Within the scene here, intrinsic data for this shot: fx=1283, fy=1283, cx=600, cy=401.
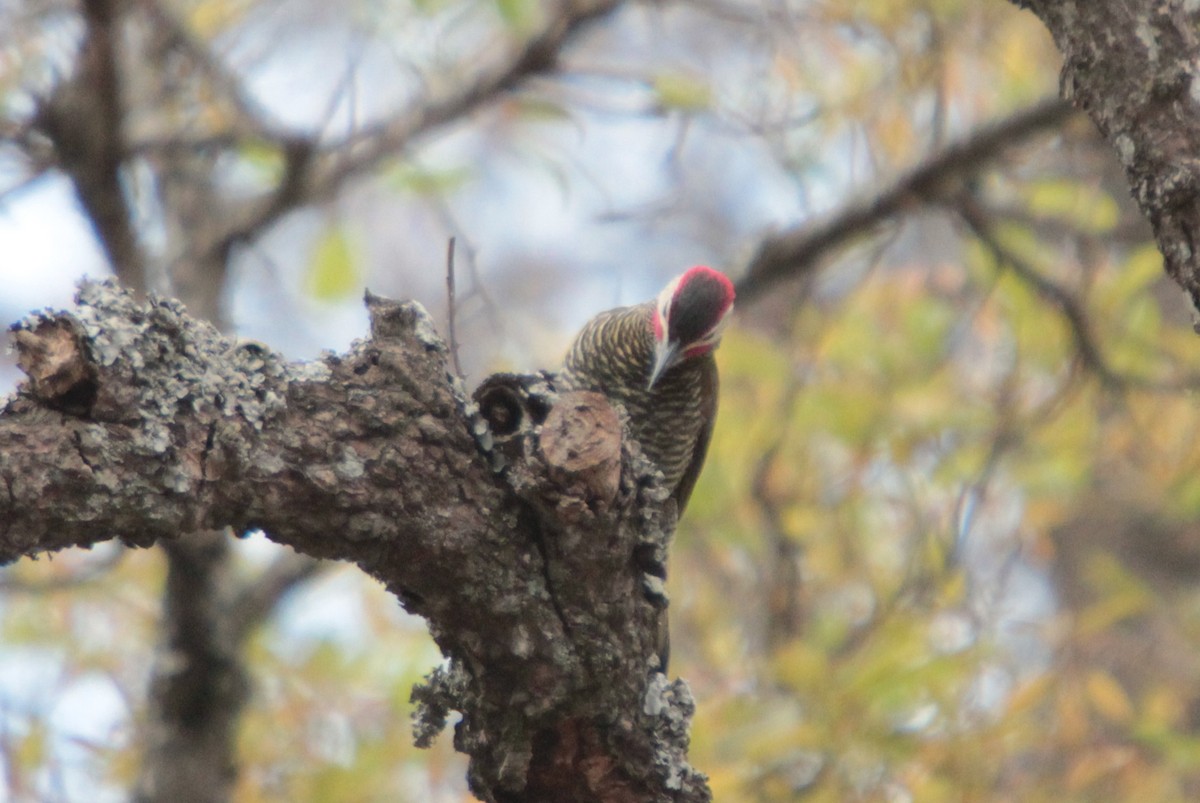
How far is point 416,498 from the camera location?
69.9 inches

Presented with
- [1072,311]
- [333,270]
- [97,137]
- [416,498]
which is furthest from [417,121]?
[416,498]

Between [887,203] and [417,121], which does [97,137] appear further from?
[887,203]

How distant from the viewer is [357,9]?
420 centimetres

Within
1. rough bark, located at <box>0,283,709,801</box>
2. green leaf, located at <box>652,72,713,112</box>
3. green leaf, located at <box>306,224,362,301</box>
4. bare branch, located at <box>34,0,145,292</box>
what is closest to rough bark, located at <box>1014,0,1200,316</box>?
rough bark, located at <box>0,283,709,801</box>

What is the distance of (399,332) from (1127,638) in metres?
6.11

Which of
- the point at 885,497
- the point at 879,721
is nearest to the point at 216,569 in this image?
the point at 879,721

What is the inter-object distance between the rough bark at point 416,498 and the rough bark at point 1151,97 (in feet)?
2.57

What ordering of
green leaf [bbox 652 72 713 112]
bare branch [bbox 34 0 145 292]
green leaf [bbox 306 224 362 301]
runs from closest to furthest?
bare branch [bbox 34 0 145 292] < green leaf [bbox 652 72 713 112] < green leaf [bbox 306 224 362 301]

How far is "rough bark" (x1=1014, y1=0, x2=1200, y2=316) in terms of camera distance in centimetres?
166

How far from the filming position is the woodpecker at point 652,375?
361cm

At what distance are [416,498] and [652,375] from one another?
1.82 meters

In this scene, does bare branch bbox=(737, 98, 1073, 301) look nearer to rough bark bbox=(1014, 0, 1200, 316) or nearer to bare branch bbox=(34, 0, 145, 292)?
bare branch bbox=(34, 0, 145, 292)

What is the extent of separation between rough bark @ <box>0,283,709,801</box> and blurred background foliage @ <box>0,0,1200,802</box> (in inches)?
56.6

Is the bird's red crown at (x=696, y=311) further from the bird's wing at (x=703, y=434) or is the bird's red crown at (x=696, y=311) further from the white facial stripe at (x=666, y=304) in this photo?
the bird's wing at (x=703, y=434)
